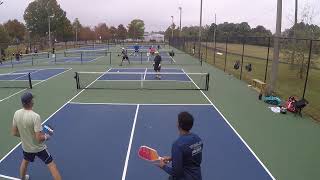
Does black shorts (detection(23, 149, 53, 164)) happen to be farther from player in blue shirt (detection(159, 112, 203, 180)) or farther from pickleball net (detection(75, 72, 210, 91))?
pickleball net (detection(75, 72, 210, 91))

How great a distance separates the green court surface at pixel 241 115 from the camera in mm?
8266

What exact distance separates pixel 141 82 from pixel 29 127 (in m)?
12.2

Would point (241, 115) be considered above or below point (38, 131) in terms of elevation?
below

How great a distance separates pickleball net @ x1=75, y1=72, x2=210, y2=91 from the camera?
18359 mm

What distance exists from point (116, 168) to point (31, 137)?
7.33 feet

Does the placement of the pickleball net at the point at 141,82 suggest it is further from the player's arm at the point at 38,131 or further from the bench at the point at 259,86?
the player's arm at the point at 38,131

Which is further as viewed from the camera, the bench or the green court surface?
the bench

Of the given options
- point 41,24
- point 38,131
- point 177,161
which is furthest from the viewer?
point 41,24

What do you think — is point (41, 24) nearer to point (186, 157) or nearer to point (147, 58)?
point (147, 58)

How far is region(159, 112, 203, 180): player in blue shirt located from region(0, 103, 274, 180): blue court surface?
3.03 m

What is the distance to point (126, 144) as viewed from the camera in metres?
9.16

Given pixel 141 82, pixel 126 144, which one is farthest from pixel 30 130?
pixel 141 82

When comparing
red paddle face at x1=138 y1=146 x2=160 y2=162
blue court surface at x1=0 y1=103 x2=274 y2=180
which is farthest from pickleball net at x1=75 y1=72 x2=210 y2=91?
red paddle face at x1=138 y1=146 x2=160 y2=162

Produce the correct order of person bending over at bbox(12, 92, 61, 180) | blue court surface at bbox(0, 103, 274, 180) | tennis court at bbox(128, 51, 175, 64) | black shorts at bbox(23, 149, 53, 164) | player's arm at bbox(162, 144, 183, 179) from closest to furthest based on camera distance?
1. player's arm at bbox(162, 144, 183, 179)
2. person bending over at bbox(12, 92, 61, 180)
3. black shorts at bbox(23, 149, 53, 164)
4. blue court surface at bbox(0, 103, 274, 180)
5. tennis court at bbox(128, 51, 175, 64)
